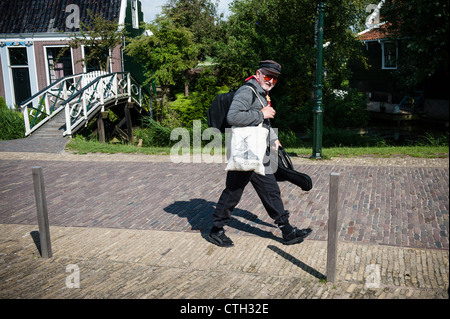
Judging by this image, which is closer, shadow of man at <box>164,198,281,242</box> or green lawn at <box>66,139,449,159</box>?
shadow of man at <box>164,198,281,242</box>

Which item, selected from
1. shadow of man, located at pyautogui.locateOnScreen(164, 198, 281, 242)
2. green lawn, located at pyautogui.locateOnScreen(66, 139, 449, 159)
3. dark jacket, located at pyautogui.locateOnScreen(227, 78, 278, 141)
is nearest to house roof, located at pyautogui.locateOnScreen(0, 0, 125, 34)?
green lawn, located at pyautogui.locateOnScreen(66, 139, 449, 159)

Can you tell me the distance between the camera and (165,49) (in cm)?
1620

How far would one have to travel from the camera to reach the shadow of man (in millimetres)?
5172

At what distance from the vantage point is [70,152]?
1072 centimetres

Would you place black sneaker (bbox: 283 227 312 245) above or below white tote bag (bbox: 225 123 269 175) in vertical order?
below

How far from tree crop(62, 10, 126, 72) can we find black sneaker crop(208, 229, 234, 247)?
15.0 meters

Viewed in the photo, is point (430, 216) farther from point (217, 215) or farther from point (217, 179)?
point (217, 179)

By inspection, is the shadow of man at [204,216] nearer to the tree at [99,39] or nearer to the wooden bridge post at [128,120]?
the wooden bridge post at [128,120]

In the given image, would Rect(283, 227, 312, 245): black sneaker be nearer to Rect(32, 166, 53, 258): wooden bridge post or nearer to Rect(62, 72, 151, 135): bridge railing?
Rect(32, 166, 53, 258): wooden bridge post

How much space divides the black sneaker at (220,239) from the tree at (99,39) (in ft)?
49.3

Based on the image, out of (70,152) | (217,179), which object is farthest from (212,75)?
(217,179)

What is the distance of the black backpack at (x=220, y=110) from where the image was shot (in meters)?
4.31

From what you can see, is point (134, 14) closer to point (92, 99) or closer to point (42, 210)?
point (92, 99)

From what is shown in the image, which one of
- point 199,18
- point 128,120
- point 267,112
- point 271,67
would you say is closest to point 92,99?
point 128,120
